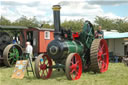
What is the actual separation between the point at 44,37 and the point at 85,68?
7.78 m

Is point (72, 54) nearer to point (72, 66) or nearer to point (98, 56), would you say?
point (72, 66)

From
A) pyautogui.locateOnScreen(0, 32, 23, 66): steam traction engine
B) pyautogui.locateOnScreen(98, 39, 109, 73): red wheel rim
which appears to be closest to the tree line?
pyautogui.locateOnScreen(0, 32, 23, 66): steam traction engine

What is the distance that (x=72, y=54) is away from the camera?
662cm

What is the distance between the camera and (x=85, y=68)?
8.01 m

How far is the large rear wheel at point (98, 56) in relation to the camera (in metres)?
7.48

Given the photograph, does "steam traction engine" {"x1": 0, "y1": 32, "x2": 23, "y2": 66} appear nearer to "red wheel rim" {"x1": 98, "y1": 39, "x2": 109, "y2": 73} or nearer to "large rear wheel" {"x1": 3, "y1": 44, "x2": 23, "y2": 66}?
"large rear wheel" {"x1": 3, "y1": 44, "x2": 23, "y2": 66}

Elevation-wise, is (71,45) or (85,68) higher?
(71,45)

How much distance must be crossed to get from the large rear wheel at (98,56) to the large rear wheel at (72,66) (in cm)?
74

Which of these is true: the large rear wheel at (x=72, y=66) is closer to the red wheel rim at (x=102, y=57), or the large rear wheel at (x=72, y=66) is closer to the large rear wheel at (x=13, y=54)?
the red wheel rim at (x=102, y=57)

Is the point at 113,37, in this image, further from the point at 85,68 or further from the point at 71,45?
the point at 71,45

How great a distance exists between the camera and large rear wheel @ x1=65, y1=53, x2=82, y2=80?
633 cm

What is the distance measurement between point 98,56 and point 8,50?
451cm

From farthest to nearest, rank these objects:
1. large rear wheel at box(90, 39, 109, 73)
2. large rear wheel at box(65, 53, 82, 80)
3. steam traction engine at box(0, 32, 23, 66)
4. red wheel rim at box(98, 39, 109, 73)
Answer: steam traction engine at box(0, 32, 23, 66) < red wheel rim at box(98, 39, 109, 73) < large rear wheel at box(90, 39, 109, 73) < large rear wheel at box(65, 53, 82, 80)

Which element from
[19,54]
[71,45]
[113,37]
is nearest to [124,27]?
[113,37]
